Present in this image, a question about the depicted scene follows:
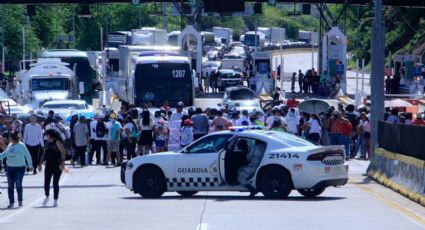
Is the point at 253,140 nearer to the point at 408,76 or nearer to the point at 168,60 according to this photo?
the point at 168,60

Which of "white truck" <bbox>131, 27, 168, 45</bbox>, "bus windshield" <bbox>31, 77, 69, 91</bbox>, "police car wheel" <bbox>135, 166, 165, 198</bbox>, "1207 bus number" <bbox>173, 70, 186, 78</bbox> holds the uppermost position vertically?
"white truck" <bbox>131, 27, 168, 45</bbox>

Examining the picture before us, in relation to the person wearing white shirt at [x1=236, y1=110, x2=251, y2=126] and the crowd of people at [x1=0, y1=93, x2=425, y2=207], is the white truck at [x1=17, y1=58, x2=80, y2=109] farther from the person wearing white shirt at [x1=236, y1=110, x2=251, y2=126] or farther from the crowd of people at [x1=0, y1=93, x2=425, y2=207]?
the person wearing white shirt at [x1=236, y1=110, x2=251, y2=126]

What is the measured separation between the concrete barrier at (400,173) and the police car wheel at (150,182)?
4846 mm

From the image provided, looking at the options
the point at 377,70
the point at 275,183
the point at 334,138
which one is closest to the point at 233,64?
the point at 334,138

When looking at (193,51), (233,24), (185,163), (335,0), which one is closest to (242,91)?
(335,0)

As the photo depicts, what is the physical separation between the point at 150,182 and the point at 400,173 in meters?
5.41

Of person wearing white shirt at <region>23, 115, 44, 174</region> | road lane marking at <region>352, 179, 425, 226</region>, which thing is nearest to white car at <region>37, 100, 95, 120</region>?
person wearing white shirt at <region>23, 115, 44, 174</region>

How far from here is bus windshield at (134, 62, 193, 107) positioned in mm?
44531

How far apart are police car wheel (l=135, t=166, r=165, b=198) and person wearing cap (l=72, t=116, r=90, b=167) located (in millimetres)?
11494

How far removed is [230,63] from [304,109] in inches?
2105

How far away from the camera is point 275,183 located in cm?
2233

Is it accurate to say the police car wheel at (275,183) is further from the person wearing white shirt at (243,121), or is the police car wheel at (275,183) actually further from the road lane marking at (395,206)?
the person wearing white shirt at (243,121)

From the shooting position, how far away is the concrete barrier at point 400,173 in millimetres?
22486

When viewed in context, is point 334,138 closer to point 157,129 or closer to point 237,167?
point 157,129
